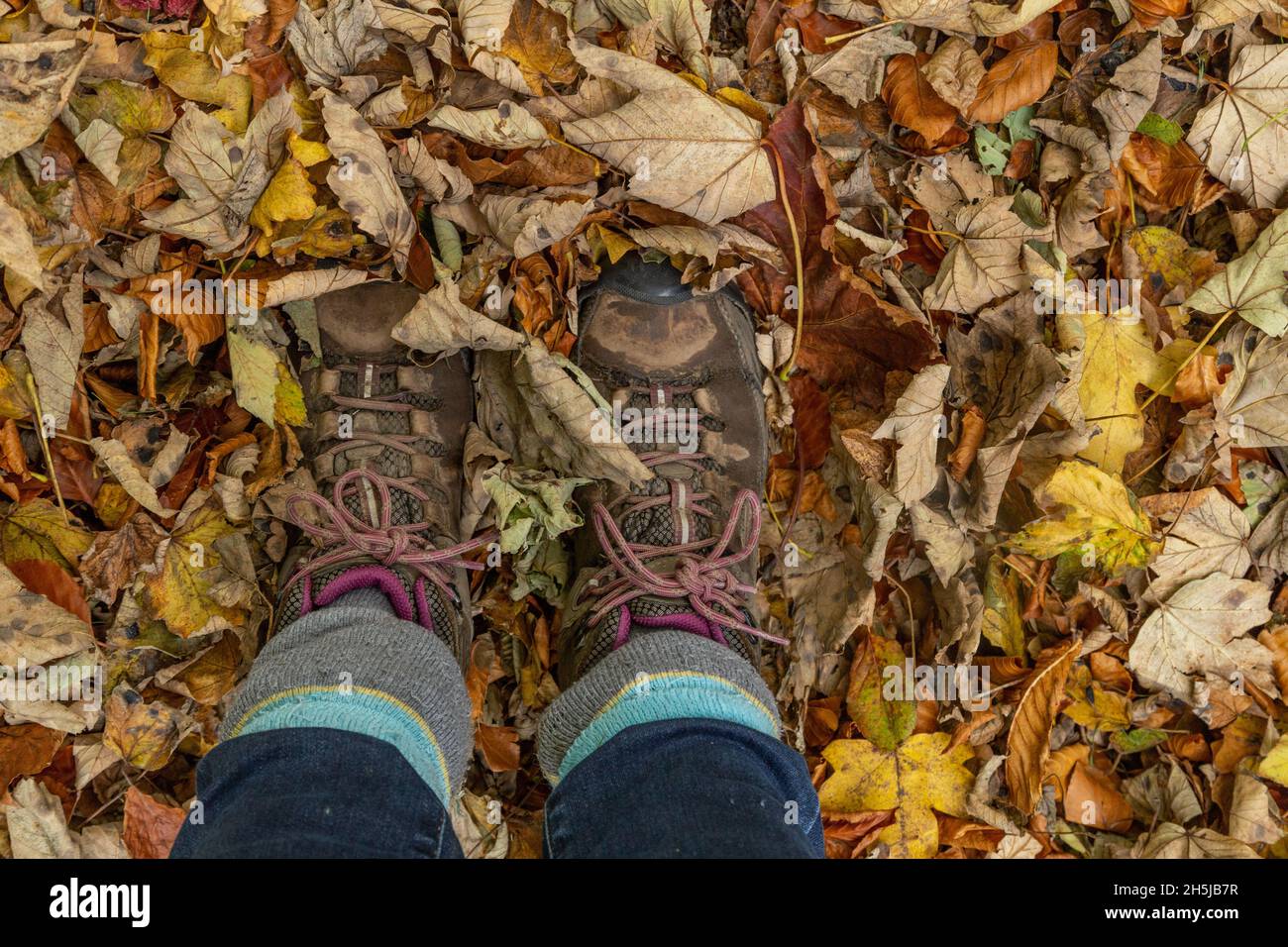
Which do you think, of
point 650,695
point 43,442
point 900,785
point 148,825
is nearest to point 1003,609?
point 900,785

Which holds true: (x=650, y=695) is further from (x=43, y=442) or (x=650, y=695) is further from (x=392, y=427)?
(x=43, y=442)

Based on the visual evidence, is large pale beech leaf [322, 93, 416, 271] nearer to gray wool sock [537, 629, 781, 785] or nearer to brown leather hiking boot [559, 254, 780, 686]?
brown leather hiking boot [559, 254, 780, 686]

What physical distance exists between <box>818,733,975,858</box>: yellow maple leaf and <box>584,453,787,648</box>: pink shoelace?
337 mm

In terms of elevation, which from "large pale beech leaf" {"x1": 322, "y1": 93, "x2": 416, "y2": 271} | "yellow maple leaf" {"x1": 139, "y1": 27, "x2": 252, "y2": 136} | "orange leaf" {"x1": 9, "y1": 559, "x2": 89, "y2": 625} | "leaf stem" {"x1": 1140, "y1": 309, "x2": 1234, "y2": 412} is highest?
"yellow maple leaf" {"x1": 139, "y1": 27, "x2": 252, "y2": 136}

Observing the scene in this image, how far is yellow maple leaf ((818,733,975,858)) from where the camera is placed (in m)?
1.63

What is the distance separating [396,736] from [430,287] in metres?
0.71

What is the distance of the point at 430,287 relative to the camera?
1.44 m

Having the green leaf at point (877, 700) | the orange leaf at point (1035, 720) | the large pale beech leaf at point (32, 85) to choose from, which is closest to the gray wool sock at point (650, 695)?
the green leaf at point (877, 700)

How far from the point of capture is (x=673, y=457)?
156cm

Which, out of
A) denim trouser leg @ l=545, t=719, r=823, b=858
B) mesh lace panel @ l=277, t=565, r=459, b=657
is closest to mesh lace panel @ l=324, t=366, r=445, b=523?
mesh lace panel @ l=277, t=565, r=459, b=657

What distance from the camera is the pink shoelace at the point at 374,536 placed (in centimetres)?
142

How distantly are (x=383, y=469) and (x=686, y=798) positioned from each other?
31.8 inches
